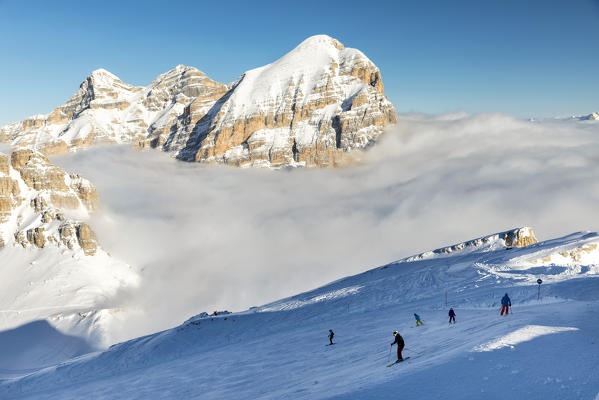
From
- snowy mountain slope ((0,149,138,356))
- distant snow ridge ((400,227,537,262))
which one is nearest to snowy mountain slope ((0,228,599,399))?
distant snow ridge ((400,227,537,262))

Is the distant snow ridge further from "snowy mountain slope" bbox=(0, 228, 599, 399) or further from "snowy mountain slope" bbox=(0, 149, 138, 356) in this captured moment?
"snowy mountain slope" bbox=(0, 149, 138, 356)

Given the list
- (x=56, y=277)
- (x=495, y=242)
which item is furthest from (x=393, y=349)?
(x=56, y=277)

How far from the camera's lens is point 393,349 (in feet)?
87.7

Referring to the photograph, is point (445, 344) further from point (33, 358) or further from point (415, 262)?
point (33, 358)

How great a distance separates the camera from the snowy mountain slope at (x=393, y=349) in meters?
17.6

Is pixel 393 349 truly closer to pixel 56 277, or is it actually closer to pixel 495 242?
pixel 495 242

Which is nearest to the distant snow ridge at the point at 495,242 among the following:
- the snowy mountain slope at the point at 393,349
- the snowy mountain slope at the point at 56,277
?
the snowy mountain slope at the point at 393,349

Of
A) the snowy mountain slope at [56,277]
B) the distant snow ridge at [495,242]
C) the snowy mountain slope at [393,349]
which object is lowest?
the snowy mountain slope at [393,349]

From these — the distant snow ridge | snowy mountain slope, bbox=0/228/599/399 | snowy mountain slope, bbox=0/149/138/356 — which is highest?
snowy mountain slope, bbox=0/149/138/356

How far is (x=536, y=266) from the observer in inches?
1999

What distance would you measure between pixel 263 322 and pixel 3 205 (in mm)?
195986

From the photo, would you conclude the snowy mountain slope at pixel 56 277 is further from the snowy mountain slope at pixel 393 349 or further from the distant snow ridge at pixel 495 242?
the distant snow ridge at pixel 495 242

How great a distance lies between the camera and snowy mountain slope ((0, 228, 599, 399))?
17641 mm

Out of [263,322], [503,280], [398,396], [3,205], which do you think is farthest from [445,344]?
[3,205]
